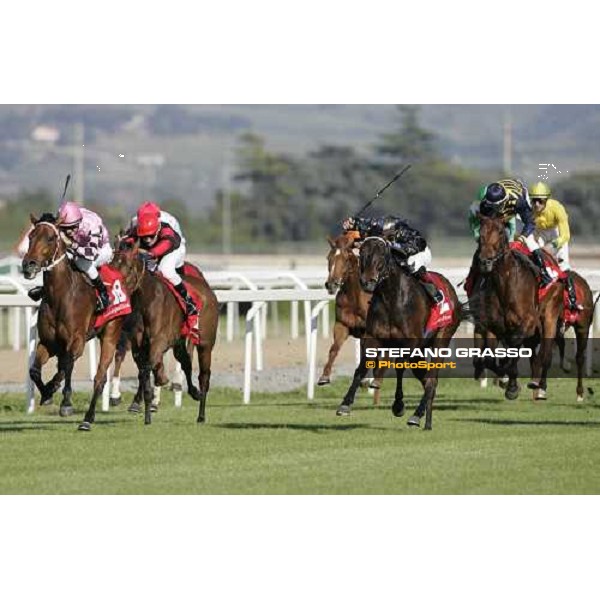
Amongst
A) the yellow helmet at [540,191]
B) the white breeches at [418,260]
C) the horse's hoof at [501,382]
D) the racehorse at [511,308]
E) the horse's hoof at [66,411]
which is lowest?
the horse's hoof at [501,382]

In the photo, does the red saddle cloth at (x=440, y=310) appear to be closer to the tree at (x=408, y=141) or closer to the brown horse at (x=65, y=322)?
the brown horse at (x=65, y=322)

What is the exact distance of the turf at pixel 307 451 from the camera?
8.90 metres

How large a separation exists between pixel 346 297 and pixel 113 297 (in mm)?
2681

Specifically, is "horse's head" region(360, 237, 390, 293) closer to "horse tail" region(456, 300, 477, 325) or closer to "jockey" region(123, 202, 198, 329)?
"horse tail" region(456, 300, 477, 325)

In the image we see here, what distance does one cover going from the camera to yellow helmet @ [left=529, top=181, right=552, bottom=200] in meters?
14.5

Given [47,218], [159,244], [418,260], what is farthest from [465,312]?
[47,218]

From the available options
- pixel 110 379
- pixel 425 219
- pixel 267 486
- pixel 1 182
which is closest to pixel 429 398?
pixel 267 486

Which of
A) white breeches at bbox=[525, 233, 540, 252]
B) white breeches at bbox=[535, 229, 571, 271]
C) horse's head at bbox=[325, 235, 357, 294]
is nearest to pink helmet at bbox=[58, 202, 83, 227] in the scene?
horse's head at bbox=[325, 235, 357, 294]

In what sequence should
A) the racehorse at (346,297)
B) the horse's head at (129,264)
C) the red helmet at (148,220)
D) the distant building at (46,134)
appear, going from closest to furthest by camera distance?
the horse's head at (129,264)
the red helmet at (148,220)
the racehorse at (346,297)
the distant building at (46,134)

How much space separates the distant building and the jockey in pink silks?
353 ft

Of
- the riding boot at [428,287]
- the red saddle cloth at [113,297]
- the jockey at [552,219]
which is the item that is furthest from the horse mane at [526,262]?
the red saddle cloth at [113,297]

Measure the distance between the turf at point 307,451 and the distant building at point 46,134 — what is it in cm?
10716

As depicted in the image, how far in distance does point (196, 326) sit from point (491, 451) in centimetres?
305

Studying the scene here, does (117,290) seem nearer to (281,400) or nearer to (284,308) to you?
(281,400)
